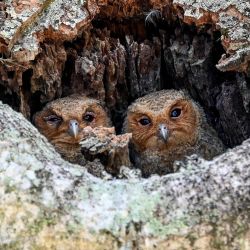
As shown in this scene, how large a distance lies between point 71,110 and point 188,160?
55.9 inches

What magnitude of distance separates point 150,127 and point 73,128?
500 mm

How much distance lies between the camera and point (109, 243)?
2.15m

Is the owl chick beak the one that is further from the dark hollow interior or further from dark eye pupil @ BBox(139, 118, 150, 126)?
the dark hollow interior

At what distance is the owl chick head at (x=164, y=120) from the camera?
362 cm

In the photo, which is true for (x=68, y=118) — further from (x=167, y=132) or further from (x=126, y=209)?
(x=126, y=209)

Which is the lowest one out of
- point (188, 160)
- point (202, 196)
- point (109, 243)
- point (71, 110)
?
point (109, 243)

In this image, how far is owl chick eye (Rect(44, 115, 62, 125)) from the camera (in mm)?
3689

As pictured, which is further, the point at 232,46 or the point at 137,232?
the point at 232,46

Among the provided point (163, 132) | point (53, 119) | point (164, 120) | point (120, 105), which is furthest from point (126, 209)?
Result: point (120, 105)

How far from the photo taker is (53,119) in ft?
12.2

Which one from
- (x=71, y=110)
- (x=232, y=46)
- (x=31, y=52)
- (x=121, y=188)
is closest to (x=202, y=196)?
(x=121, y=188)

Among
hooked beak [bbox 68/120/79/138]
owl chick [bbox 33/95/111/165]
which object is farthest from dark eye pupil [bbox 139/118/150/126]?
hooked beak [bbox 68/120/79/138]

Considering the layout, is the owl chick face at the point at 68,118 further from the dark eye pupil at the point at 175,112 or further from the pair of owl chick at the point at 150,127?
the dark eye pupil at the point at 175,112

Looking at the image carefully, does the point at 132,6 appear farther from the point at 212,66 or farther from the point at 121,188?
the point at 121,188
